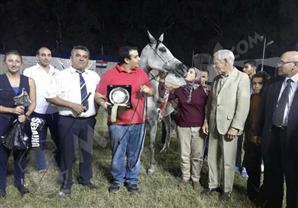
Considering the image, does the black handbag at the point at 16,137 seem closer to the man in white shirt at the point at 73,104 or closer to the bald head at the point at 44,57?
the man in white shirt at the point at 73,104

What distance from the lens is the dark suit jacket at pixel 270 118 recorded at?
3975 millimetres

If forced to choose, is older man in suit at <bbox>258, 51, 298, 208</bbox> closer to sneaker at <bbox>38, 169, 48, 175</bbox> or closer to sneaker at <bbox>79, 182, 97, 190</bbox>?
sneaker at <bbox>79, 182, 97, 190</bbox>

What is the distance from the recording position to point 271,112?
4.28m

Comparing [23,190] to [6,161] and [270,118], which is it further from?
A: [270,118]

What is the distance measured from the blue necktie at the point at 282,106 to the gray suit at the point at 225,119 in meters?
0.67

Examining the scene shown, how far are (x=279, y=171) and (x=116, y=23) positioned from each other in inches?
1001

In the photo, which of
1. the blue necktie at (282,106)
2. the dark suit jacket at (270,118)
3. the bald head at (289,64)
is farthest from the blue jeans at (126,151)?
the bald head at (289,64)

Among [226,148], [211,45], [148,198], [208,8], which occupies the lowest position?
[148,198]

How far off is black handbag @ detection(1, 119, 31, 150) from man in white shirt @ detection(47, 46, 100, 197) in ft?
1.48

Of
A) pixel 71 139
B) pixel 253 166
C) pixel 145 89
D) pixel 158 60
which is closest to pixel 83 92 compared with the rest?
pixel 71 139

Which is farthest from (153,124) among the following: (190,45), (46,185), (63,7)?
(63,7)

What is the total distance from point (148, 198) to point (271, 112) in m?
2.00

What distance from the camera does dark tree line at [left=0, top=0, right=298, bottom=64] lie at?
2377 centimetres

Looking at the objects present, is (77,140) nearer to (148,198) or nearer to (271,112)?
(148,198)
